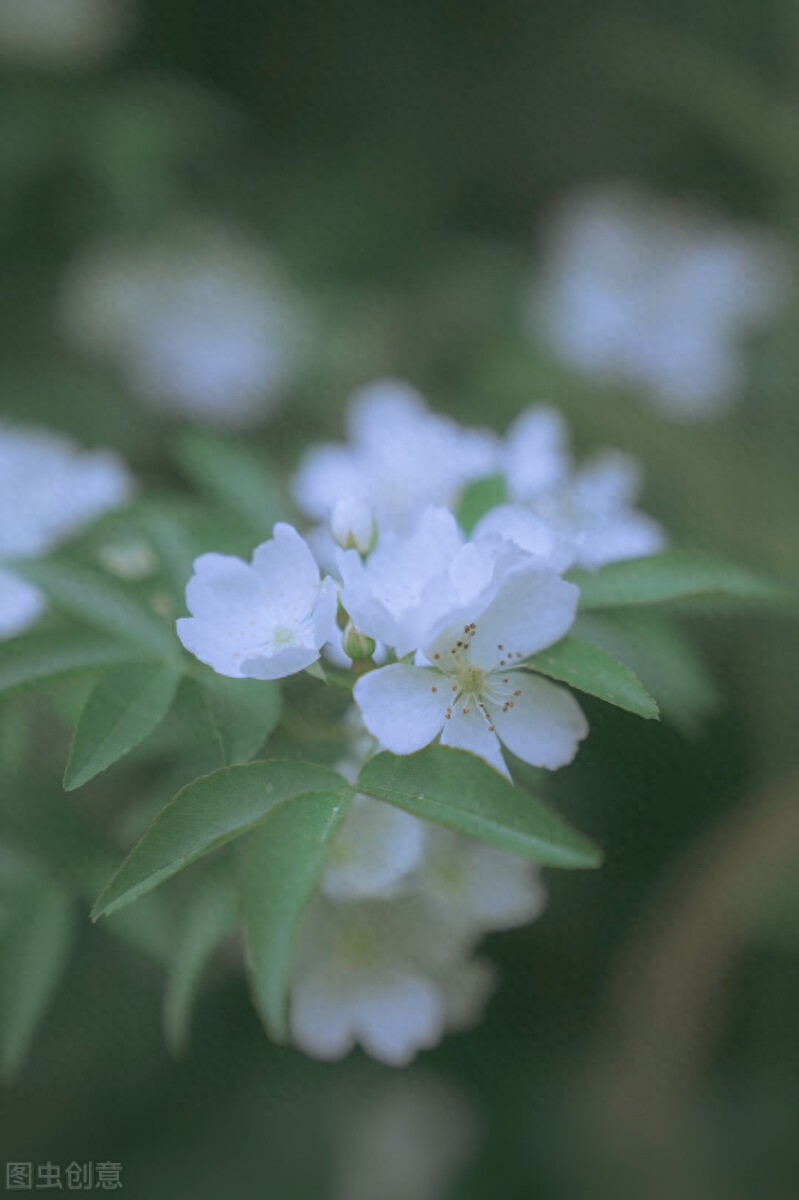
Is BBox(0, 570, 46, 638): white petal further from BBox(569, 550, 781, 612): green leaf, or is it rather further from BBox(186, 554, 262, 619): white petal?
BBox(569, 550, 781, 612): green leaf

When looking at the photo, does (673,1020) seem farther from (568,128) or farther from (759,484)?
(568,128)

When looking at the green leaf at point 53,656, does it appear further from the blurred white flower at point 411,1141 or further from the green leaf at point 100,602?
the blurred white flower at point 411,1141

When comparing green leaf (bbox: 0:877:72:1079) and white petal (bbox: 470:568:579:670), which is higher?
white petal (bbox: 470:568:579:670)

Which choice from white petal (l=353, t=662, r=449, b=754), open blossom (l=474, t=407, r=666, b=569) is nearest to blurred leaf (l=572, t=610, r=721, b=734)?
open blossom (l=474, t=407, r=666, b=569)

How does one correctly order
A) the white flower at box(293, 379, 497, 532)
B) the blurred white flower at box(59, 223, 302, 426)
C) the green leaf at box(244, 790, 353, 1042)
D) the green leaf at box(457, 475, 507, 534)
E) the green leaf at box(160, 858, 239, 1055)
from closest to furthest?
the green leaf at box(244, 790, 353, 1042) → the green leaf at box(160, 858, 239, 1055) → the green leaf at box(457, 475, 507, 534) → the white flower at box(293, 379, 497, 532) → the blurred white flower at box(59, 223, 302, 426)

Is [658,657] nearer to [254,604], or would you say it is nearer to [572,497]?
[572,497]

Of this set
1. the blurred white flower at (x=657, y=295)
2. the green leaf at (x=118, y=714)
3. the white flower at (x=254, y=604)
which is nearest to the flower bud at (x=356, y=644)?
the white flower at (x=254, y=604)

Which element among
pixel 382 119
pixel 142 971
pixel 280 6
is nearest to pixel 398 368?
pixel 382 119
